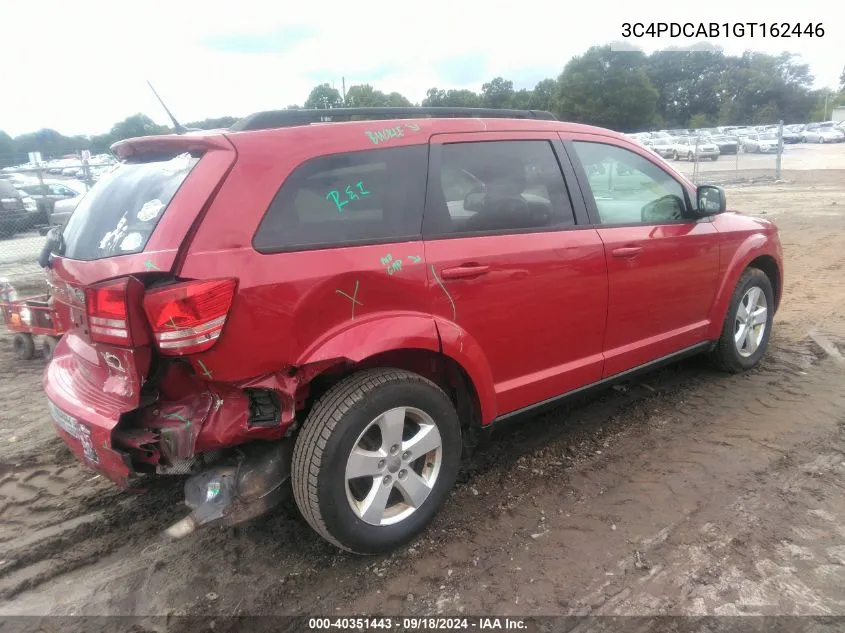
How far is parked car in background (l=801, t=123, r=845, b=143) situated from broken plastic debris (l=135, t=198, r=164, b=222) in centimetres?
5064

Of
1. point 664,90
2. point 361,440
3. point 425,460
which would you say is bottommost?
point 425,460

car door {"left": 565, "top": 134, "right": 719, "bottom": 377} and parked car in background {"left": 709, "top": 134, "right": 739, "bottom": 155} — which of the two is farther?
parked car in background {"left": 709, "top": 134, "right": 739, "bottom": 155}

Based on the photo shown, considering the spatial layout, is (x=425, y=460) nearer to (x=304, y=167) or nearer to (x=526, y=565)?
(x=526, y=565)

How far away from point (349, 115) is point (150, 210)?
1.01 m

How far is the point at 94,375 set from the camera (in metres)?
2.61

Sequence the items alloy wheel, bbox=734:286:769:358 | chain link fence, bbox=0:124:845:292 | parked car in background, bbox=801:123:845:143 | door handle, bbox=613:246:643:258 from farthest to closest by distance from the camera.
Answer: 1. parked car in background, bbox=801:123:845:143
2. chain link fence, bbox=0:124:845:292
3. alloy wheel, bbox=734:286:769:358
4. door handle, bbox=613:246:643:258

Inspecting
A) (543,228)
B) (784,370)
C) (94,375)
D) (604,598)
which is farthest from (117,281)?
(784,370)

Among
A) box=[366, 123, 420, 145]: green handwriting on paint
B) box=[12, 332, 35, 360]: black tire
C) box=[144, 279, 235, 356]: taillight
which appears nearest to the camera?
box=[144, 279, 235, 356]: taillight

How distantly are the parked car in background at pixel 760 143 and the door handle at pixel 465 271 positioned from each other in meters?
36.1

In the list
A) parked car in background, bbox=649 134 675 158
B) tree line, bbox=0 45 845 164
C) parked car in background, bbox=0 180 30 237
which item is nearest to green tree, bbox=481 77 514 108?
tree line, bbox=0 45 845 164

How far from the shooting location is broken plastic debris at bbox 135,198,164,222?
7.74 ft

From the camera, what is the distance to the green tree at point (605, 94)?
5312cm

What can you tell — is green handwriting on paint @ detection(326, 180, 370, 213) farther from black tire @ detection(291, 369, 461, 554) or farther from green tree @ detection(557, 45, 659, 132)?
green tree @ detection(557, 45, 659, 132)

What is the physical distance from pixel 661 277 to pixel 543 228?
1016 millimetres
